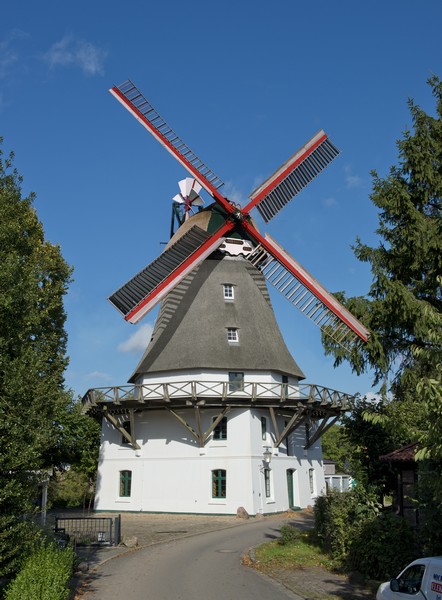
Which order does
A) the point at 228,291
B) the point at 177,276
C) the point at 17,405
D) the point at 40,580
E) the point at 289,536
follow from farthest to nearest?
the point at 228,291 → the point at 177,276 → the point at 289,536 → the point at 17,405 → the point at 40,580

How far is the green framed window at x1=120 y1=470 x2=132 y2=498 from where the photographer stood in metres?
30.5

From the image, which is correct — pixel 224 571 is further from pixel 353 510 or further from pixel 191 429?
pixel 191 429

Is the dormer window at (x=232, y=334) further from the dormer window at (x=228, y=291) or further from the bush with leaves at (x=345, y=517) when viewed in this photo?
the bush with leaves at (x=345, y=517)

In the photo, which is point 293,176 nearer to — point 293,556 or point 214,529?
point 214,529

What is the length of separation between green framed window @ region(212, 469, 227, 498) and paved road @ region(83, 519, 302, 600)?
8.00 meters

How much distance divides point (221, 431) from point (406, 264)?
15871 mm

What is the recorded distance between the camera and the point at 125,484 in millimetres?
30625

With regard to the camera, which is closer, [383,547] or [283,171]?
[383,547]

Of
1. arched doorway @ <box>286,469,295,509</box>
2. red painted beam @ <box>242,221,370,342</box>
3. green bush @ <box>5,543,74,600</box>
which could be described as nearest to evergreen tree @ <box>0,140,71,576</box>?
green bush @ <box>5,543,74,600</box>

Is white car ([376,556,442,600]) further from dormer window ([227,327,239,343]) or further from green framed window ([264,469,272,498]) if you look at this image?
dormer window ([227,327,239,343])

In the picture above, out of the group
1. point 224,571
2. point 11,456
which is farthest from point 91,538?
point 11,456

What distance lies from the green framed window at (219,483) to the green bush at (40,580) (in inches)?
739

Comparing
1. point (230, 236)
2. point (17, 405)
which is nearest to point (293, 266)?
point (230, 236)

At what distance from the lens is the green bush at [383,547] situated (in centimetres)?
1284
